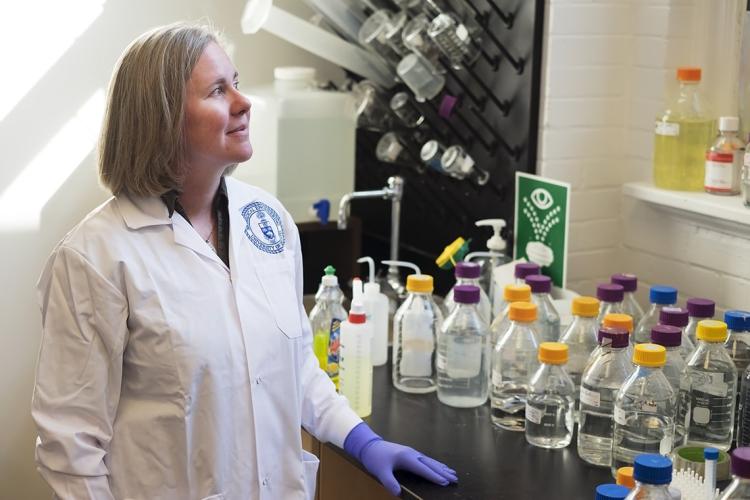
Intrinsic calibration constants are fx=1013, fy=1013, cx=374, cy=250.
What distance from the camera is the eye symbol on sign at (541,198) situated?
2.37 m

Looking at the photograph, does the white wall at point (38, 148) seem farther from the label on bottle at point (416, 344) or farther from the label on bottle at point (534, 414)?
the label on bottle at point (534, 414)

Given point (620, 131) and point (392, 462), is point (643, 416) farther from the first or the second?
point (620, 131)

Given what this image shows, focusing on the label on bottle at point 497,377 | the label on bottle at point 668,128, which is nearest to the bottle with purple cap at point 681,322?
the label on bottle at point 497,377

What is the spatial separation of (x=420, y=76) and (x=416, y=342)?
31.0 inches

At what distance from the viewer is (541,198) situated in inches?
94.3

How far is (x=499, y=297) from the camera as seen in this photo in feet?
7.80

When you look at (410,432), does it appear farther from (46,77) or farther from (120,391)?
(46,77)

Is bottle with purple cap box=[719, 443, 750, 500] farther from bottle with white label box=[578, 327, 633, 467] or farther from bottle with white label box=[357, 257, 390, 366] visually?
bottle with white label box=[357, 257, 390, 366]

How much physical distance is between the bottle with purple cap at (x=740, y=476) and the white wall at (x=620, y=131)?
3.20ft

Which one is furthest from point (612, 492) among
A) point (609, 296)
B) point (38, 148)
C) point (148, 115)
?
point (38, 148)

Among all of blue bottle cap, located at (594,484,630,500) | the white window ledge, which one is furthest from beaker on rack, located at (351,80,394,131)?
blue bottle cap, located at (594,484,630,500)

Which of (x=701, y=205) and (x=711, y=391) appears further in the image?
(x=701, y=205)

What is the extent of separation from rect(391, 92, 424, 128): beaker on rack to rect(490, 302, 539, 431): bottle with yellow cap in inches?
35.5

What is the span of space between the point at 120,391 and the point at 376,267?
167cm
